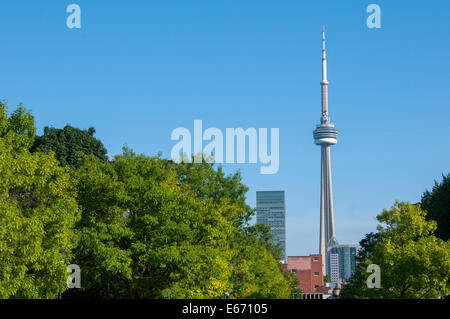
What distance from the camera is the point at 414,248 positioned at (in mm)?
44688

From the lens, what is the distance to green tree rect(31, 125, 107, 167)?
71188 millimetres

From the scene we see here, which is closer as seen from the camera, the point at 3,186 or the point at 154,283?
the point at 3,186

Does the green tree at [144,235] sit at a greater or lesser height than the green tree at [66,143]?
lesser

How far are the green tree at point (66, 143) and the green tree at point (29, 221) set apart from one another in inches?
1140

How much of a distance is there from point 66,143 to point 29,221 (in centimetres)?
4167

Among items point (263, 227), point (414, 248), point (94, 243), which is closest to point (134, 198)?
point (94, 243)

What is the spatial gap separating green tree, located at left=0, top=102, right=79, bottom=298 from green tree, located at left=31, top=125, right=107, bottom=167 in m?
28.9

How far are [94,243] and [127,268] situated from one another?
8.84ft

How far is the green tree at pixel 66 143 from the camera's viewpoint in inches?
2803

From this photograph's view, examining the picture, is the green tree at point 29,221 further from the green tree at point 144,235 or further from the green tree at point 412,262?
the green tree at point 412,262
